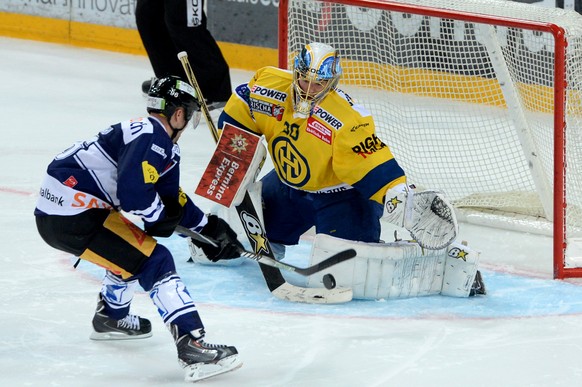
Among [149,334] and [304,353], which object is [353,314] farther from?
[149,334]

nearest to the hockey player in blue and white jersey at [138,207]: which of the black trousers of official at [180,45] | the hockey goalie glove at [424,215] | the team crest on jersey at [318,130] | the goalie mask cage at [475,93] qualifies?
the team crest on jersey at [318,130]

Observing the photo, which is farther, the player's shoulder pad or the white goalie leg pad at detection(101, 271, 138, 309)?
the white goalie leg pad at detection(101, 271, 138, 309)

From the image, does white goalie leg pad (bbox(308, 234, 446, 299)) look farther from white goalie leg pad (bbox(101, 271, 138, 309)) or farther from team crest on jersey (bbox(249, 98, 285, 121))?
white goalie leg pad (bbox(101, 271, 138, 309))

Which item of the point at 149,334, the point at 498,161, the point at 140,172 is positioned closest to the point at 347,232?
the point at 149,334

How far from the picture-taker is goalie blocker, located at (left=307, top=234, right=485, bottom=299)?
420 cm

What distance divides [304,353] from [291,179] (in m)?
0.84

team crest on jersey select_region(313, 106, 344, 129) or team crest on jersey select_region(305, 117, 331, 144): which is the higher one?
team crest on jersey select_region(313, 106, 344, 129)

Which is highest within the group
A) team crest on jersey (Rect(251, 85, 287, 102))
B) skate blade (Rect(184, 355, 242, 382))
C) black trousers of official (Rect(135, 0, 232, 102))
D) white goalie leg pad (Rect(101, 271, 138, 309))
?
black trousers of official (Rect(135, 0, 232, 102))

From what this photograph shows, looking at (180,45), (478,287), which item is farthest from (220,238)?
(180,45)

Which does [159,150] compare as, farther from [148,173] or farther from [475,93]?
[475,93]

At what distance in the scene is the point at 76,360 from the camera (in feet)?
11.8

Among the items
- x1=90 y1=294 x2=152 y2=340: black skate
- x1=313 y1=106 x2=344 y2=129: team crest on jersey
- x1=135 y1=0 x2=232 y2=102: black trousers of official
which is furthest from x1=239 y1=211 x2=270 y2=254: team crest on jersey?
x1=135 y1=0 x2=232 y2=102: black trousers of official

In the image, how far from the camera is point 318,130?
419 cm

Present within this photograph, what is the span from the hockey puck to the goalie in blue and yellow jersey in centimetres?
17
